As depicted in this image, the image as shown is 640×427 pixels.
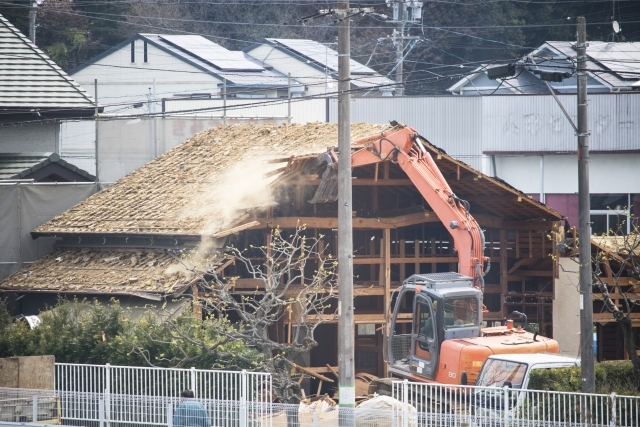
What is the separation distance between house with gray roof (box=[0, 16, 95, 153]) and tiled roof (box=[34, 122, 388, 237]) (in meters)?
3.62

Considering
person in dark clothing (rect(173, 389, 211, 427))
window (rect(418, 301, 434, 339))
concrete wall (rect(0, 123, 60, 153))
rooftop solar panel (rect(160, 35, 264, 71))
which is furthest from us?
rooftop solar panel (rect(160, 35, 264, 71))

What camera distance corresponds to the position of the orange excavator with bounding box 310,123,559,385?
18578 mm

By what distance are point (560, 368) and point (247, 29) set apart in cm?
5305

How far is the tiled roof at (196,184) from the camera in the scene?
79.5 ft

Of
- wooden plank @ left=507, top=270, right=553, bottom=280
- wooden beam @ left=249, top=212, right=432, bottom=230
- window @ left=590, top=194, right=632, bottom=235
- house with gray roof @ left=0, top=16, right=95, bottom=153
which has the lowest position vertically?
wooden plank @ left=507, top=270, right=553, bottom=280

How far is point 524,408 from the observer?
14.7 meters

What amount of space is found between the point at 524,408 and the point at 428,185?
8.58 metres

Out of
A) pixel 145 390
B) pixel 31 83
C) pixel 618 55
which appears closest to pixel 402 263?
pixel 145 390

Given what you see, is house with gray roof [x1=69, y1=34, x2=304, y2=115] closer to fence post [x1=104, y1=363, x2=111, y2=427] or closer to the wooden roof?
the wooden roof

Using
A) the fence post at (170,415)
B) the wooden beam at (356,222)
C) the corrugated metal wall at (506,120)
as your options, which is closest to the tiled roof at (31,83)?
the wooden beam at (356,222)

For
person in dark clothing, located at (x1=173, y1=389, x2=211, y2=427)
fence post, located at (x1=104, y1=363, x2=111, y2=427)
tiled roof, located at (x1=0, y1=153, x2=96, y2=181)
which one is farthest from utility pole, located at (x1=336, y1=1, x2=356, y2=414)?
tiled roof, located at (x1=0, y1=153, x2=96, y2=181)

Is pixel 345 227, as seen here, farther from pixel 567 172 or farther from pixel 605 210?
pixel 605 210

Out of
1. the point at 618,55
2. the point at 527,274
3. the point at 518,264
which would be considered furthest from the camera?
the point at 618,55

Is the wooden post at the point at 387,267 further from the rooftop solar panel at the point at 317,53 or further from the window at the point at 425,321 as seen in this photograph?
the rooftop solar panel at the point at 317,53
